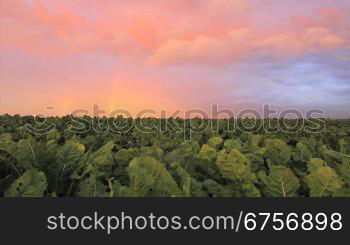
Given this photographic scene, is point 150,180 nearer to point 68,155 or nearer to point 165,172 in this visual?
point 165,172

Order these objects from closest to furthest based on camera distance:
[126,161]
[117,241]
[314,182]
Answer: [117,241]
[314,182]
[126,161]

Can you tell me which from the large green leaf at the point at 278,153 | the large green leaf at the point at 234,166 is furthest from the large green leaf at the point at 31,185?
the large green leaf at the point at 278,153

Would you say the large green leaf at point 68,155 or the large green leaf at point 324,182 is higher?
the large green leaf at point 68,155

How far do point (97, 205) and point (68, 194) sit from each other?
142 centimetres

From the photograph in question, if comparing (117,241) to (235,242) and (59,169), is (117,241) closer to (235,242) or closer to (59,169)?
(235,242)

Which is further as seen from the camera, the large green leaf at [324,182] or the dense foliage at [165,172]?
the large green leaf at [324,182]

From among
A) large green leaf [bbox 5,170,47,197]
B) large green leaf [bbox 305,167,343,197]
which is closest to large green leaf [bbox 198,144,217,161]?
large green leaf [bbox 305,167,343,197]

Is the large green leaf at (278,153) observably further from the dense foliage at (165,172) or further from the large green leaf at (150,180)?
the large green leaf at (150,180)

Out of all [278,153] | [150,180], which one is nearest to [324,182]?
[150,180]

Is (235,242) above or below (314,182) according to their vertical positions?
below

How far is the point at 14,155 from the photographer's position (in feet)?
15.0

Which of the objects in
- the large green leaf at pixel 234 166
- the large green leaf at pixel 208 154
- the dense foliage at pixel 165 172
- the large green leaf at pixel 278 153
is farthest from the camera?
the large green leaf at pixel 278 153

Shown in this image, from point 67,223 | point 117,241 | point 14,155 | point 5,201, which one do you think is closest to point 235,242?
point 117,241

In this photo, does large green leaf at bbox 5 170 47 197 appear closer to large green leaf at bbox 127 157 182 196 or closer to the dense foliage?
the dense foliage
